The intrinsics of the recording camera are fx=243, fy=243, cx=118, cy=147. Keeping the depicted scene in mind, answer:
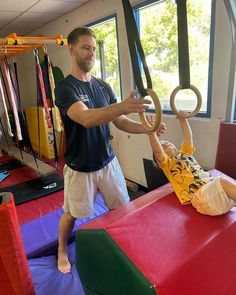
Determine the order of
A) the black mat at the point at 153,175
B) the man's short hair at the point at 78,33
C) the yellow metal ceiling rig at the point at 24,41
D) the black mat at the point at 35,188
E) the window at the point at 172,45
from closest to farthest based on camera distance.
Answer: the man's short hair at the point at 78,33
the window at the point at 172,45
the yellow metal ceiling rig at the point at 24,41
the black mat at the point at 153,175
the black mat at the point at 35,188

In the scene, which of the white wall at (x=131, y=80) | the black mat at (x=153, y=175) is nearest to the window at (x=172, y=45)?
the white wall at (x=131, y=80)

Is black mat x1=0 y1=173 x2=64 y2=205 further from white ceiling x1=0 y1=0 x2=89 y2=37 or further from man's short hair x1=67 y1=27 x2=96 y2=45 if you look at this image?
white ceiling x1=0 y1=0 x2=89 y2=37

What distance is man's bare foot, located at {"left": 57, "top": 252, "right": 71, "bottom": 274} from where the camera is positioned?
5.53 feet

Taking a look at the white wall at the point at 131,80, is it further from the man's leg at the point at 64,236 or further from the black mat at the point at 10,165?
the black mat at the point at 10,165

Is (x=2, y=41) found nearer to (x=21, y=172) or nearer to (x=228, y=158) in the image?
(x=21, y=172)

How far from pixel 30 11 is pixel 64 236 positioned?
11.1 ft

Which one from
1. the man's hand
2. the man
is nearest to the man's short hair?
the man

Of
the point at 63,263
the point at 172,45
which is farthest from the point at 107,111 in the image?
the point at 172,45

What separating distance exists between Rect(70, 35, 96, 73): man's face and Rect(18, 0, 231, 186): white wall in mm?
1240

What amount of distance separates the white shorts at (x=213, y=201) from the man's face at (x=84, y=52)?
996 mm

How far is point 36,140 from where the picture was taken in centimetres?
490

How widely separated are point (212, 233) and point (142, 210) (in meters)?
0.36

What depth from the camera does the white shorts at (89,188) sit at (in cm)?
154

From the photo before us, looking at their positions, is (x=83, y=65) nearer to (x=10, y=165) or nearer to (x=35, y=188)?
(x=35, y=188)
